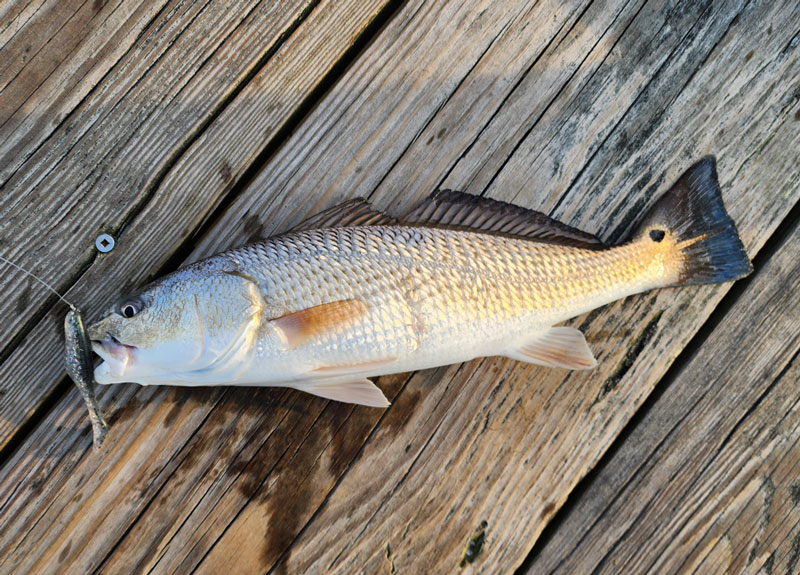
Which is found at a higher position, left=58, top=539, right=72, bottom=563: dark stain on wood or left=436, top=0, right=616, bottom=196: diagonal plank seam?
left=436, top=0, right=616, bottom=196: diagonal plank seam

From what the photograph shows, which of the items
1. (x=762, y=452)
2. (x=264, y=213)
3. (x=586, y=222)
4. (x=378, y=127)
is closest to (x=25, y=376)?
(x=264, y=213)

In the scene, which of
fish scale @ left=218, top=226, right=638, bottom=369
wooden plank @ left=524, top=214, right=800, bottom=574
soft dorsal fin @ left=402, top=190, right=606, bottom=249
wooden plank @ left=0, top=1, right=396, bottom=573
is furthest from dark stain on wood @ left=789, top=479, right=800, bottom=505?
wooden plank @ left=0, top=1, right=396, bottom=573

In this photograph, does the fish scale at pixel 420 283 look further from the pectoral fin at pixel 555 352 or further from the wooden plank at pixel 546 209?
the wooden plank at pixel 546 209

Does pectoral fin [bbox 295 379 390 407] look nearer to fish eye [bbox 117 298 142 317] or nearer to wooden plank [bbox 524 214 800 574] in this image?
fish eye [bbox 117 298 142 317]

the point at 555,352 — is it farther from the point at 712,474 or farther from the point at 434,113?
the point at 434,113

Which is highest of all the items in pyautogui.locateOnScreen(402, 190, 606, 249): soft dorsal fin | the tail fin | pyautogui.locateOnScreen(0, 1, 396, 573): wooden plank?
the tail fin

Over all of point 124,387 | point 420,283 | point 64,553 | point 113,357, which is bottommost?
point 64,553

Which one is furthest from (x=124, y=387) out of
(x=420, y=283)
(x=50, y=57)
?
(x=50, y=57)
